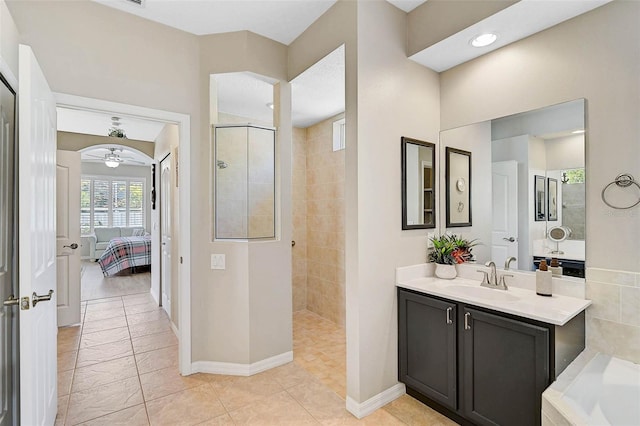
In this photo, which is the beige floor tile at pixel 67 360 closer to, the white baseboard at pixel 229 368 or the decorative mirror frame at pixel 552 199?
the white baseboard at pixel 229 368

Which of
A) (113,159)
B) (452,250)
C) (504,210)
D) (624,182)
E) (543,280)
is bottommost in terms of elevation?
(543,280)

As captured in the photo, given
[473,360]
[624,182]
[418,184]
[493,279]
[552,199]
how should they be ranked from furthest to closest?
1. [418,184]
2. [493,279]
3. [552,199]
4. [473,360]
5. [624,182]

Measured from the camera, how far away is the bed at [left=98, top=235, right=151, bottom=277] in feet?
22.0

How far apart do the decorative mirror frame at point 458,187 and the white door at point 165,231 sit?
3.16 meters

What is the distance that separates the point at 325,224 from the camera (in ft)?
13.5

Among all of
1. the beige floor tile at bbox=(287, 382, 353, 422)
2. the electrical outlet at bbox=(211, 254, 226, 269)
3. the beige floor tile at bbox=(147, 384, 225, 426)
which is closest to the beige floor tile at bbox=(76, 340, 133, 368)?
the beige floor tile at bbox=(147, 384, 225, 426)

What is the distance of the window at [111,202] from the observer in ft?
30.1

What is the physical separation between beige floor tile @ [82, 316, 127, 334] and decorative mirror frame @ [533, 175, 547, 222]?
4401mm

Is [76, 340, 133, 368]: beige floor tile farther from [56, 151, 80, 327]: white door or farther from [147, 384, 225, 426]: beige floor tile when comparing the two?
[147, 384, 225, 426]: beige floor tile

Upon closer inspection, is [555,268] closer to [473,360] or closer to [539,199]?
[539,199]

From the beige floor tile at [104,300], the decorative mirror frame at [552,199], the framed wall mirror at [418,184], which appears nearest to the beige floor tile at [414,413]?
the framed wall mirror at [418,184]

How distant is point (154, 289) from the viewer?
5.05m

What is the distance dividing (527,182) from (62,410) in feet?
11.7

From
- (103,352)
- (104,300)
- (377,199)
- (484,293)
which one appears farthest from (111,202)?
(484,293)
